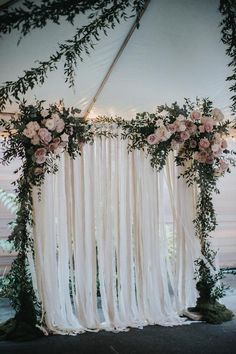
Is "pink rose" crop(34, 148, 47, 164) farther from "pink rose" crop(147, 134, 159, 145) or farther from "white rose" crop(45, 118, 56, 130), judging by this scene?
"pink rose" crop(147, 134, 159, 145)

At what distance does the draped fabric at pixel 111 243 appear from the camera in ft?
12.3

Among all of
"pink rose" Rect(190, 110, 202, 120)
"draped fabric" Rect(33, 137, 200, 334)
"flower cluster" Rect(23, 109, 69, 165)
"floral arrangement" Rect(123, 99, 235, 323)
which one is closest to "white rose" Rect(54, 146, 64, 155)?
"flower cluster" Rect(23, 109, 69, 165)

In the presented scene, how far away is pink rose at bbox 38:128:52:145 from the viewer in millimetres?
3584

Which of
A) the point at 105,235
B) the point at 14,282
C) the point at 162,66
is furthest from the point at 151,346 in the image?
the point at 162,66

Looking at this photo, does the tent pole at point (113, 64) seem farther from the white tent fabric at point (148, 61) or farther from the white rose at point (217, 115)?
the white rose at point (217, 115)

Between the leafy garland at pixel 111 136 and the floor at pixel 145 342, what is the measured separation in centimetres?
25

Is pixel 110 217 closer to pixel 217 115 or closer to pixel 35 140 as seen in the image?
pixel 35 140

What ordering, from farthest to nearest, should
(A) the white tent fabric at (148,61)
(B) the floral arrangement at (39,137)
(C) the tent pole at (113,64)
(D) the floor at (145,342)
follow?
(B) the floral arrangement at (39,137), (C) the tent pole at (113,64), (A) the white tent fabric at (148,61), (D) the floor at (145,342)

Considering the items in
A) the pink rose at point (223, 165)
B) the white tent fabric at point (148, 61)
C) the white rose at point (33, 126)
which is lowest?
the pink rose at point (223, 165)

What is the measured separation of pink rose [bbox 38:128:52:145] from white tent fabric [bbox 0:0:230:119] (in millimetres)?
689

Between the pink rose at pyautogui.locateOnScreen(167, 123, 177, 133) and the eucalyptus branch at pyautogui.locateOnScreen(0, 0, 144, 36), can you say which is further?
the pink rose at pyautogui.locateOnScreen(167, 123, 177, 133)

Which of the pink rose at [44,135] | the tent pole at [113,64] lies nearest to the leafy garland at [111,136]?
the pink rose at [44,135]

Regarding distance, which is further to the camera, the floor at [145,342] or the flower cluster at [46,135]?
the flower cluster at [46,135]

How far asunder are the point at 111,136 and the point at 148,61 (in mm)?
911
